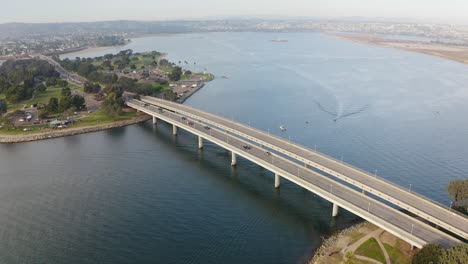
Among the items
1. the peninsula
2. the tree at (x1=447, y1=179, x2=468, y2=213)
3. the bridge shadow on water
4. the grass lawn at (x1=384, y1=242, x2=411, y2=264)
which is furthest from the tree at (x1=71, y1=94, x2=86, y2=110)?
the tree at (x1=447, y1=179, x2=468, y2=213)

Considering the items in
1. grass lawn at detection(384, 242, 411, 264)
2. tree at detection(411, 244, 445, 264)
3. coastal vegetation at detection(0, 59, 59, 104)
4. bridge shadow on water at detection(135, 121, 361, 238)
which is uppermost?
coastal vegetation at detection(0, 59, 59, 104)

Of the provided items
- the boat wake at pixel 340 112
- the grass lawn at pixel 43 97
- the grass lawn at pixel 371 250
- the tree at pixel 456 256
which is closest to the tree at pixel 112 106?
the grass lawn at pixel 43 97

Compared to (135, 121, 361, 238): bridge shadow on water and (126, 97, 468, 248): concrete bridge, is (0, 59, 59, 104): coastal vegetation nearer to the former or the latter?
(135, 121, 361, 238): bridge shadow on water

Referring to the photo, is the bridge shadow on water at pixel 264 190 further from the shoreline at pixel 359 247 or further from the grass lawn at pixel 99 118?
the grass lawn at pixel 99 118

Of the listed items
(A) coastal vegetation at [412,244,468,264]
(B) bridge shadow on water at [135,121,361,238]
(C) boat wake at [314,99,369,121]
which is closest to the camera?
(A) coastal vegetation at [412,244,468,264]

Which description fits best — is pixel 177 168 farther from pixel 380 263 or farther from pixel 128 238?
pixel 380 263

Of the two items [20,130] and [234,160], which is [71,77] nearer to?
[20,130]
